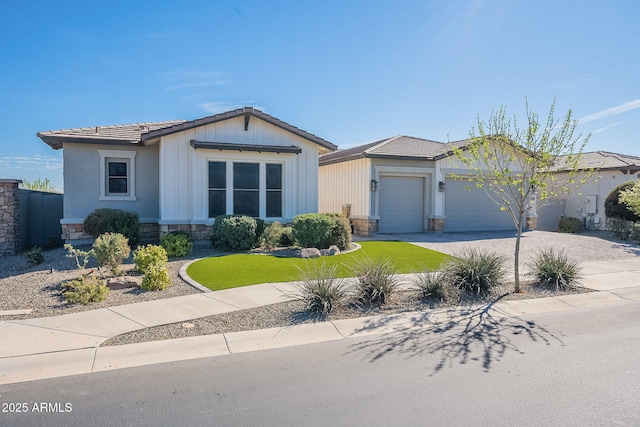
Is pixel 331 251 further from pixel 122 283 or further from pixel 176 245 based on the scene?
pixel 122 283

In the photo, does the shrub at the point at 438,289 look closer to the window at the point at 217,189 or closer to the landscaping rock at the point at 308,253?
the landscaping rock at the point at 308,253

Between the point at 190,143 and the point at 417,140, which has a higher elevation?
the point at 417,140

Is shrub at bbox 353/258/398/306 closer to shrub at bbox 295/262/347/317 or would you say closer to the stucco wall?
shrub at bbox 295/262/347/317

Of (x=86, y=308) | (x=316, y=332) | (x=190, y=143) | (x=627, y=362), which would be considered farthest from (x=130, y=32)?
(x=627, y=362)

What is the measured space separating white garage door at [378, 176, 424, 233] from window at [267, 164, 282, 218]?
16.3 ft

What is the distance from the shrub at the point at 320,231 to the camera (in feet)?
39.7

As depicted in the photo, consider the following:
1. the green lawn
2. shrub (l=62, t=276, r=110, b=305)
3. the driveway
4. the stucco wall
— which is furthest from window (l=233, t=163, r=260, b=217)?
shrub (l=62, t=276, r=110, b=305)

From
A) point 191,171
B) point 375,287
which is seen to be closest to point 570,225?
point 375,287

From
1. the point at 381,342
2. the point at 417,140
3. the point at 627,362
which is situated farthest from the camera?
the point at 417,140

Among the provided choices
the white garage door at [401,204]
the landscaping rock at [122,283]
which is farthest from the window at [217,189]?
the white garage door at [401,204]

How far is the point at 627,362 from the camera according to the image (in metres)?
4.93

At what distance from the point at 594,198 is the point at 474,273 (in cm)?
1728

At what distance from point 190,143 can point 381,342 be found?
981 centimetres

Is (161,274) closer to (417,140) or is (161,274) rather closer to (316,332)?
(316,332)
